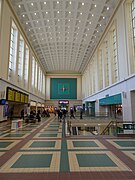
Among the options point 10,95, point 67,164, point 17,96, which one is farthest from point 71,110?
point 67,164

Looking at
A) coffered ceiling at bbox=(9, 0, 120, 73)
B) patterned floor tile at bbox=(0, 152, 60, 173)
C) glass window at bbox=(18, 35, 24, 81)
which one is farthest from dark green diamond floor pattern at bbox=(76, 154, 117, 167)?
glass window at bbox=(18, 35, 24, 81)

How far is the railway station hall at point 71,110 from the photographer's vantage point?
13.2 feet

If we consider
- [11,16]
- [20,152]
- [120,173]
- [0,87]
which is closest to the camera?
[120,173]

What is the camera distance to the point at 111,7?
1608 cm

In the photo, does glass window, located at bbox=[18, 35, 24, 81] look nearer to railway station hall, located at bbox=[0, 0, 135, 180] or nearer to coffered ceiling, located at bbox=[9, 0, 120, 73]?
railway station hall, located at bbox=[0, 0, 135, 180]

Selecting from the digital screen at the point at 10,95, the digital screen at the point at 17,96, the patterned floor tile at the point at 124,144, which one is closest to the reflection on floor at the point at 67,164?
the patterned floor tile at the point at 124,144

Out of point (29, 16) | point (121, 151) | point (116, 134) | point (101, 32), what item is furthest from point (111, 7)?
point (121, 151)

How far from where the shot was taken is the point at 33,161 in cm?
423

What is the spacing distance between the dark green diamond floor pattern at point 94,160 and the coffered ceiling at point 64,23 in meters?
15.4

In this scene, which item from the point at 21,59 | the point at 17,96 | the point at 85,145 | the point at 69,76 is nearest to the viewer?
the point at 85,145

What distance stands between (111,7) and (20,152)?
16884mm

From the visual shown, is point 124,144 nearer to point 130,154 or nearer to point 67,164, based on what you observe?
point 130,154

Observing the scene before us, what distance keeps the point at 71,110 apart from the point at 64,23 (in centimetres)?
1152

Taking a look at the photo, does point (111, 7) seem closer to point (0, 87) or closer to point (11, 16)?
point (11, 16)
